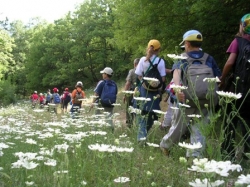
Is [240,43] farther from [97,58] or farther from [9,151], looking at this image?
[97,58]

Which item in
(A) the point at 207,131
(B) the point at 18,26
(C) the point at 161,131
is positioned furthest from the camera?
(B) the point at 18,26

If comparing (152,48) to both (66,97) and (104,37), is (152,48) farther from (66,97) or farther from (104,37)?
(104,37)

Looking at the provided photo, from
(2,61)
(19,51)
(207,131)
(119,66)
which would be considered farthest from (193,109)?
(19,51)

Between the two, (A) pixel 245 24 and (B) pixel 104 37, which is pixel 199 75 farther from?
(B) pixel 104 37

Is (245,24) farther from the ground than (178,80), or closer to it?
farther from the ground

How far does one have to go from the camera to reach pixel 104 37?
139ft

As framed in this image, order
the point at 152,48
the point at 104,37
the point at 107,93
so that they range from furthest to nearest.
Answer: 1. the point at 104,37
2. the point at 107,93
3. the point at 152,48

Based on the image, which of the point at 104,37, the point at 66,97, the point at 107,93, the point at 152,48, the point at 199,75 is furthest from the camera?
the point at 104,37

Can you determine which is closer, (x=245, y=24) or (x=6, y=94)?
(x=245, y=24)

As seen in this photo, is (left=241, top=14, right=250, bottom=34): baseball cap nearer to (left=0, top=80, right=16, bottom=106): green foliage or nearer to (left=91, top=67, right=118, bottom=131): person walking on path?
(left=91, top=67, right=118, bottom=131): person walking on path

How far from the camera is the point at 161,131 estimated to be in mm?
6594

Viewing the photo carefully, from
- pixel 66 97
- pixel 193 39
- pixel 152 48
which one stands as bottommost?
pixel 66 97

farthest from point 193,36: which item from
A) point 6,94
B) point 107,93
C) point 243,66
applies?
point 6,94

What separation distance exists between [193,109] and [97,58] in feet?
128
